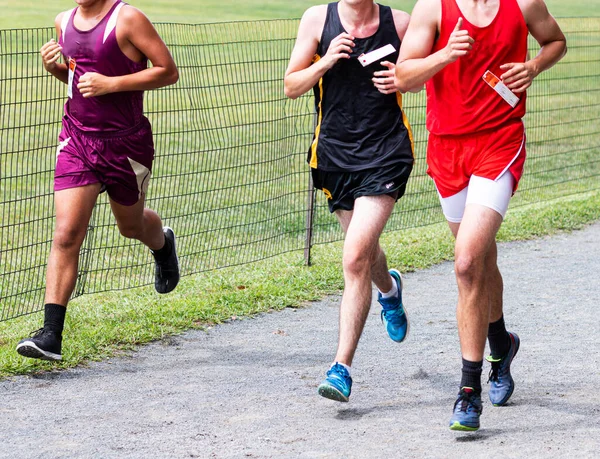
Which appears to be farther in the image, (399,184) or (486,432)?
(399,184)

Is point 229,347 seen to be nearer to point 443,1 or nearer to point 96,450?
point 96,450

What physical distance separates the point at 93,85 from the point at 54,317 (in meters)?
1.25

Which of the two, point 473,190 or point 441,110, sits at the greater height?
point 441,110

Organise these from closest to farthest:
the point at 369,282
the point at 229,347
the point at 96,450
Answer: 1. the point at 96,450
2. the point at 369,282
3. the point at 229,347

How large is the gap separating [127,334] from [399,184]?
2.07 meters

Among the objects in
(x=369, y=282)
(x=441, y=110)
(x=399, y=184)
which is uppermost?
(x=441, y=110)

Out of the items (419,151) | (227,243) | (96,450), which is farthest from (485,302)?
(419,151)

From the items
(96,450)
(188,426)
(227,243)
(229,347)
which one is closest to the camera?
(96,450)

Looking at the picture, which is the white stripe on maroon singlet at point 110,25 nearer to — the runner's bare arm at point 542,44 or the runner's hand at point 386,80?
the runner's hand at point 386,80

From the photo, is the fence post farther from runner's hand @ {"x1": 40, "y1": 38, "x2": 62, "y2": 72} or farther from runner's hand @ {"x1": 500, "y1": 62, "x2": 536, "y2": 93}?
runner's hand @ {"x1": 500, "y1": 62, "x2": 536, "y2": 93}

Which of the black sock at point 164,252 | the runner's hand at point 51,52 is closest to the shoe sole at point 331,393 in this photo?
the black sock at point 164,252

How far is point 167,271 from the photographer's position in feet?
22.8

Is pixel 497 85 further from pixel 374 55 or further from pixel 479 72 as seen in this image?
pixel 374 55

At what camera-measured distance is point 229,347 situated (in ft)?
21.1
